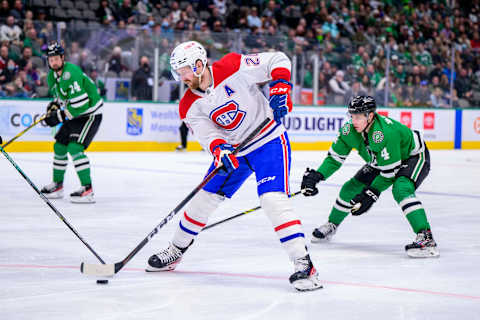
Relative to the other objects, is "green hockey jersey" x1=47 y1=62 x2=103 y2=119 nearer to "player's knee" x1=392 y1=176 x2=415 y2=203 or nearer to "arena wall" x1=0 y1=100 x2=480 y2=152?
"player's knee" x1=392 y1=176 x2=415 y2=203

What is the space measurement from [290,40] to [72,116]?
24.8 feet

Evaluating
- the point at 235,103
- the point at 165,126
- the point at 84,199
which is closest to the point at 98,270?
the point at 235,103

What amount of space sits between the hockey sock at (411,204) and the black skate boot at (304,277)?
1.21m

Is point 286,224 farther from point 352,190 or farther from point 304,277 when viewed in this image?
point 352,190

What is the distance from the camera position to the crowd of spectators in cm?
1179

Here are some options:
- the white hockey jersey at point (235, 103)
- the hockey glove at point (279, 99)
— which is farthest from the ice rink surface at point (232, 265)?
the hockey glove at point (279, 99)

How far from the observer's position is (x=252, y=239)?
16.1 ft

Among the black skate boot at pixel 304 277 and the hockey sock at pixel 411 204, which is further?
the hockey sock at pixel 411 204

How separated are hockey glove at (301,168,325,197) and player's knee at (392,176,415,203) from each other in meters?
0.48

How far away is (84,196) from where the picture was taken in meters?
6.69

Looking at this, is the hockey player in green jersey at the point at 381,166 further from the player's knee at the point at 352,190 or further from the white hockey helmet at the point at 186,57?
the white hockey helmet at the point at 186,57

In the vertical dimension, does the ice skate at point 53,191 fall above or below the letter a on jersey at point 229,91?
below

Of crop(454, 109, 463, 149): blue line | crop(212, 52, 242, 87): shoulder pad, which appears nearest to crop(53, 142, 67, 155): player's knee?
crop(212, 52, 242, 87): shoulder pad

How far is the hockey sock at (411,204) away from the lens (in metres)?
4.41
